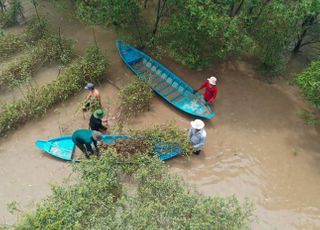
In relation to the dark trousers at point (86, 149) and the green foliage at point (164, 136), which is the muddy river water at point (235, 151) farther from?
the dark trousers at point (86, 149)

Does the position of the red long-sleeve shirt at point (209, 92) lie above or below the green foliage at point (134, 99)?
above

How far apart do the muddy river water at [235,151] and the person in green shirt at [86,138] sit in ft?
3.14

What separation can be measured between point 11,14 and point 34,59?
9.52ft

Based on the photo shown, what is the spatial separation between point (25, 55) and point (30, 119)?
2856 millimetres

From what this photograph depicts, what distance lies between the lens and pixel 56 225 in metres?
6.36

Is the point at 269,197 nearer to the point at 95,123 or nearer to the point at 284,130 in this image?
the point at 284,130

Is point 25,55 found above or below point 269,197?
above

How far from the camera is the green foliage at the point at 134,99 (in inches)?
405

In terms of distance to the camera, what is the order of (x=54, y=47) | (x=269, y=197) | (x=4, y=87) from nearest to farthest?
1. (x=269, y=197)
2. (x=4, y=87)
3. (x=54, y=47)

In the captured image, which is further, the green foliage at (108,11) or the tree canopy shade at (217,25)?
the green foliage at (108,11)

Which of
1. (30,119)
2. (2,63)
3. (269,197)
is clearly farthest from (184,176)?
(2,63)

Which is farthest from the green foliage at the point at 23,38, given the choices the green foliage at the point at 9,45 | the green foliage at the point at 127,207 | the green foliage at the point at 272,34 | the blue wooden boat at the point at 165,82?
the green foliage at the point at 272,34

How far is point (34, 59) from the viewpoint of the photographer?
11430 millimetres

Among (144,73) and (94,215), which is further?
(144,73)
